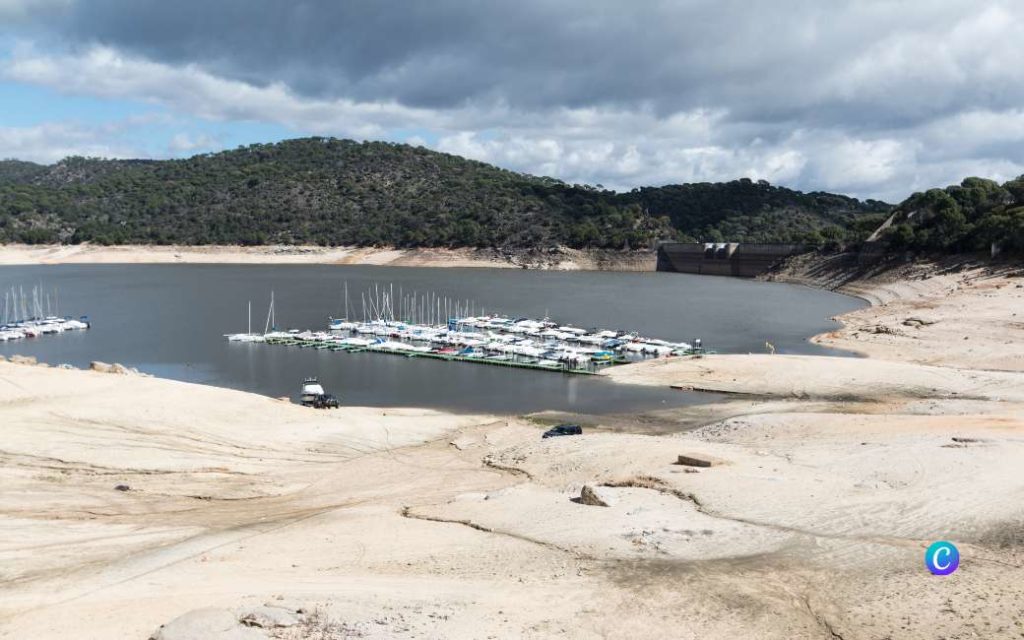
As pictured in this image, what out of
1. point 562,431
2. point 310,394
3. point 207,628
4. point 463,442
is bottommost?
point 463,442

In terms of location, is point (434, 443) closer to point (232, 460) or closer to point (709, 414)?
point (232, 460)

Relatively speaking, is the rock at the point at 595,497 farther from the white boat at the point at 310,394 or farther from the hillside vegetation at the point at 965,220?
the hillside vegetation at the point at 965,220

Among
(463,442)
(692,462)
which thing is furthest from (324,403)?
(692,462)

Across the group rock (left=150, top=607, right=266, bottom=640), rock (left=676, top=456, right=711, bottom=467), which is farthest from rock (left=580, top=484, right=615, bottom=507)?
rock (left=150, top=607, right=266, bottom=640)

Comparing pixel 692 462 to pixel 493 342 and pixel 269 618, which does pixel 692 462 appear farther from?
pixel 493 342

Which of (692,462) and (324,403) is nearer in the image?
(692,462)

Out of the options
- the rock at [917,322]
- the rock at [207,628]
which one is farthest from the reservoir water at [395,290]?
the rock at [207,628]
